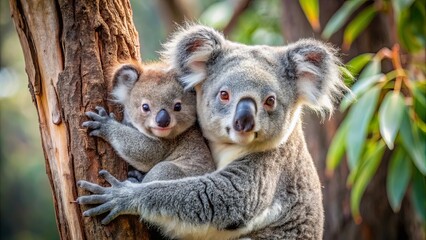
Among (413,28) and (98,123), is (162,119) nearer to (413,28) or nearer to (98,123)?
(98,123)

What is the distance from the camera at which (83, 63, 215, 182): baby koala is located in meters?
3.51

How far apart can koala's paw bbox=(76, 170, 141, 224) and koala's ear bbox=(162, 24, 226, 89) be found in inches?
28.2

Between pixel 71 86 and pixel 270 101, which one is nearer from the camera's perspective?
pixel 71 86

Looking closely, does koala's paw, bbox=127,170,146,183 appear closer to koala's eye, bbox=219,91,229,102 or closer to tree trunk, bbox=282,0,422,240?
koala's eye, bbox=219,91,229,102

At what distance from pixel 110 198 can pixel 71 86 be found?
23.0 inches

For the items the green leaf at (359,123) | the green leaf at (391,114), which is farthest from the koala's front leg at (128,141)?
the green leaf at (391,114)

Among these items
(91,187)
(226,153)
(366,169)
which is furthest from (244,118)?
(366,169)

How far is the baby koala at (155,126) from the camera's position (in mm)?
3506

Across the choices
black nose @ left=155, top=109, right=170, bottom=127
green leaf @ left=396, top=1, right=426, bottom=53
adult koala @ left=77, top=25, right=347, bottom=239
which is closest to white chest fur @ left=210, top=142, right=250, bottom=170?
adult koala @ left=77, top=25, right=347, bottom=239

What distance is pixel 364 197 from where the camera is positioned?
6.39 m

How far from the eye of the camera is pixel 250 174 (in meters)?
3.65

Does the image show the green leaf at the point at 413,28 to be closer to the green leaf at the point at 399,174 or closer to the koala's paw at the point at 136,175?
the green leaf at the point at 399,174

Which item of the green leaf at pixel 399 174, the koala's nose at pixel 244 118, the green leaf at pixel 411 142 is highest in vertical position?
the koala's nose at pixel 244 118

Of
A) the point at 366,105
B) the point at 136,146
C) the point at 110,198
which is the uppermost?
the point at 136,146
